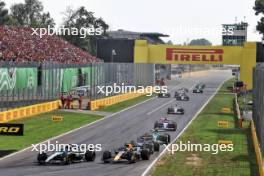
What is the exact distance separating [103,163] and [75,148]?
6.27 ft

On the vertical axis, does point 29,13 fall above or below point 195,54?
above

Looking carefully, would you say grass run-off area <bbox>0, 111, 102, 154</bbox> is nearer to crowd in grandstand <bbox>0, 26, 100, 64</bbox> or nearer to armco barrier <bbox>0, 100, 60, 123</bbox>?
armco barrier <bbox>0, 100, 60, 123</bbox>

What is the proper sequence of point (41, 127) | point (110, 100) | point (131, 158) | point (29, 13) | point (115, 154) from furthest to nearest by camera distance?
point (29, 13) < point (110, 100) < point (41, 127) < point (115, 154) < point (131, 158)

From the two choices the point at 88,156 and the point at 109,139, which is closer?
the point at 88,156

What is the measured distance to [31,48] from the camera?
247 ft

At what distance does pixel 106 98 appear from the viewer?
6925cm

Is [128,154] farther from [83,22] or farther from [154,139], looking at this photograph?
[83,22]

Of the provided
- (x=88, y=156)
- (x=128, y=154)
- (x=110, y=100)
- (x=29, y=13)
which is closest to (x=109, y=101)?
(x=110, y=100)

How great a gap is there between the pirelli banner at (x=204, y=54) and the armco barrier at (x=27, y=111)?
36.3m

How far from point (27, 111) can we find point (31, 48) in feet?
84.5

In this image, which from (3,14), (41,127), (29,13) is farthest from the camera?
(29,13)

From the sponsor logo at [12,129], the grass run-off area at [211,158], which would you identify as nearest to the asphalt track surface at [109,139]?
the grass run-off area at [211,158]

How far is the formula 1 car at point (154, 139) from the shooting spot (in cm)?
3278

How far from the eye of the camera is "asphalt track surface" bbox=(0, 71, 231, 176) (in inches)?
1034
